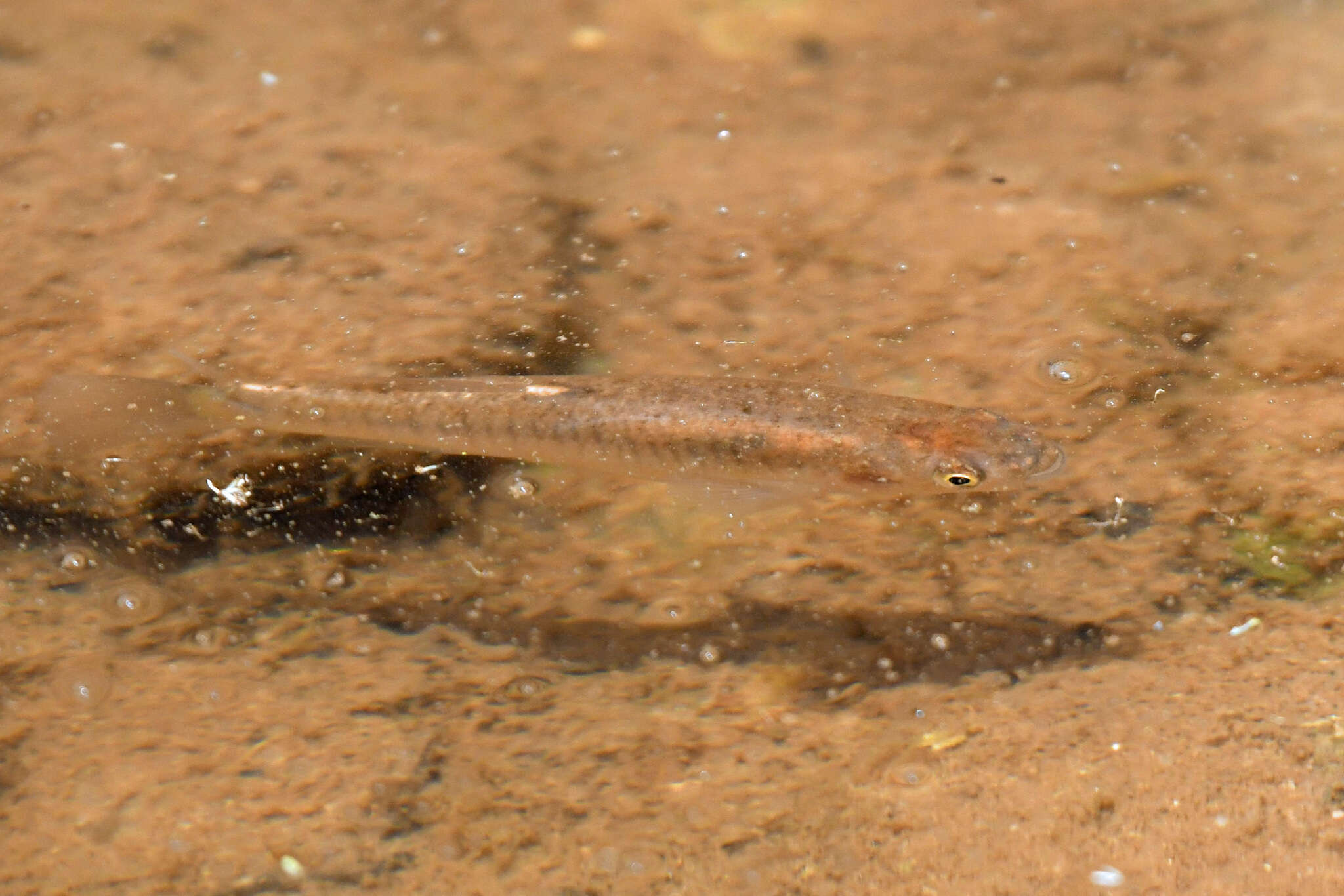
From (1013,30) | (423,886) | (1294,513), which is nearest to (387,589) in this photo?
(423,886)

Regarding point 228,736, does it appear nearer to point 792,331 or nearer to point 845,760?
point 845,760

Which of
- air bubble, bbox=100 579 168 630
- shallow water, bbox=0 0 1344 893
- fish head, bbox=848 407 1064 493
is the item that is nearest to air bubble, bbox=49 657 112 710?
shallow water, bbox=0 0 1344 893

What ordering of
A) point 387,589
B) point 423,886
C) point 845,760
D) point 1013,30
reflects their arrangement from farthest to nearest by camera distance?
point 387,589, point 845,760, point 423,886, point 1013,30

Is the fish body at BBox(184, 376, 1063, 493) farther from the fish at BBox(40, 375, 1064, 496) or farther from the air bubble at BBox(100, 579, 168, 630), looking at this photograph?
the air bubble at BBox(100, 579, 168, 630)

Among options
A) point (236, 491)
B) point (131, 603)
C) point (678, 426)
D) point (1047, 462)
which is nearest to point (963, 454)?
point (1047, 462)

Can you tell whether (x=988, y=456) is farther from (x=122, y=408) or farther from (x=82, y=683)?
(x=82, y=683)

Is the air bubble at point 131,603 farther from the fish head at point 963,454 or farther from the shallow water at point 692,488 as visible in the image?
the fish head at point 963,454

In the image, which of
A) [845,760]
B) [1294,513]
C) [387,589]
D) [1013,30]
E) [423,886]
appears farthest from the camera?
[387,589]
